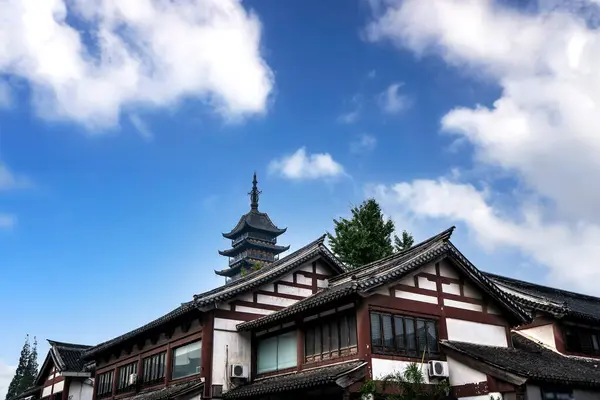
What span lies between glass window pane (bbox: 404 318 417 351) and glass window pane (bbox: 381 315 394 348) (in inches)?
31.6

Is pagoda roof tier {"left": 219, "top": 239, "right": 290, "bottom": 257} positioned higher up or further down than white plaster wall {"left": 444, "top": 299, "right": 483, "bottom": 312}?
higher up

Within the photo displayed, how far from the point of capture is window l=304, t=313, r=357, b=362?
23.6 m

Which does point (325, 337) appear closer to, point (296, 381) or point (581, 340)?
point (296, 381)

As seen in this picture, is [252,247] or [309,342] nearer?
[309,342]

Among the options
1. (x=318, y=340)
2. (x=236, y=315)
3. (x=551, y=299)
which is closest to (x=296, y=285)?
(x=236, y=315)

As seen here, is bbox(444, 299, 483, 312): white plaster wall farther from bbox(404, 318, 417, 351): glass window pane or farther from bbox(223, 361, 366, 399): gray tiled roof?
bbox(223, 361, 366, 399): gray tiled roof

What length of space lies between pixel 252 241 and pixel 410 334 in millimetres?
79958

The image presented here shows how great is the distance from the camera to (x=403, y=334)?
2400 centimetres

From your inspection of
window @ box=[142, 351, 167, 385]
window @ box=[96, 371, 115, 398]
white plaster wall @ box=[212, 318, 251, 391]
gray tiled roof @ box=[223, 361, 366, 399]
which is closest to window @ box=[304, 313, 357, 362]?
gray tiled roof @ box=[223, 361, 366, 399]

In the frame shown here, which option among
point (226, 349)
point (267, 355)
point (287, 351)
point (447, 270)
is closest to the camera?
point (447, 270)

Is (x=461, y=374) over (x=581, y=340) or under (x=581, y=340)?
under

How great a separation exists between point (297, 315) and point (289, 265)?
5494 millimetres

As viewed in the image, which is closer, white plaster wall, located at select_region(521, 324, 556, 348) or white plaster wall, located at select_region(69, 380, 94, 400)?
white plaster wall, located at select_region(521, 324, 556, 348)

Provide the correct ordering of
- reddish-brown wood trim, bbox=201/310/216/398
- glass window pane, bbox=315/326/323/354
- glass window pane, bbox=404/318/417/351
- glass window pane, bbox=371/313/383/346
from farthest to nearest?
reddish-brown wood trim, bbox=201/310/216/398, glass window pane, bbox=315/326/323/354, glass window pane, bbox=404/318/417/351, glass window pane, bbox=371/313/383/346
